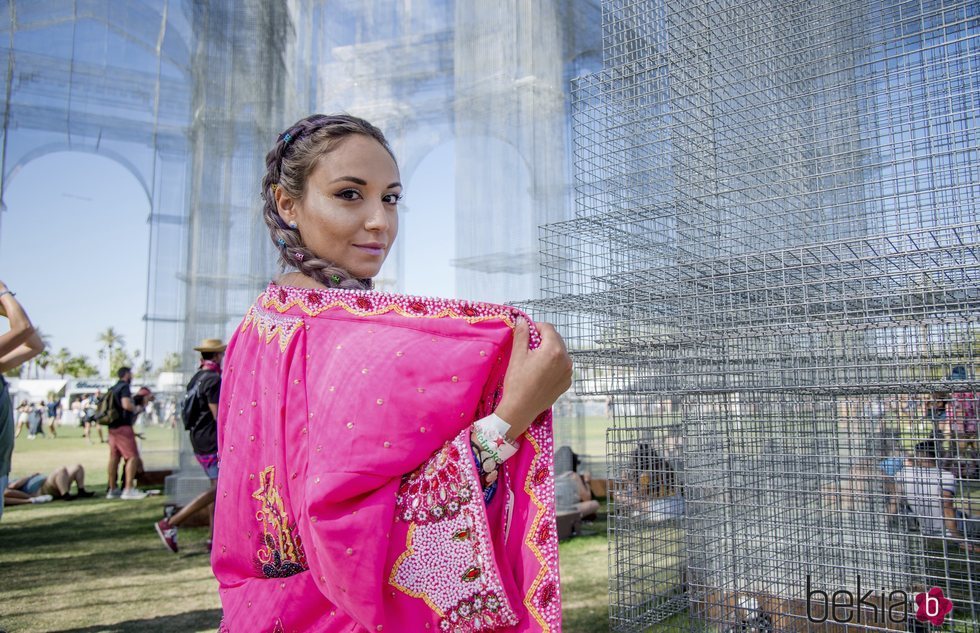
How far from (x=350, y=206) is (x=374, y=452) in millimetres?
348

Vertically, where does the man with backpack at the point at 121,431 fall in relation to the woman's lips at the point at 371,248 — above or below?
below

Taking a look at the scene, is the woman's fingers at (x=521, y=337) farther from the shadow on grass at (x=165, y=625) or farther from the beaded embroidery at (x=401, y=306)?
the shadow on grass at (x=165, y=625)

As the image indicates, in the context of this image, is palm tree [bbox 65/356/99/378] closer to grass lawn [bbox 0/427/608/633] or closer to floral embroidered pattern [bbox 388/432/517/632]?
grass lawn [bbox 0/427/608/633]

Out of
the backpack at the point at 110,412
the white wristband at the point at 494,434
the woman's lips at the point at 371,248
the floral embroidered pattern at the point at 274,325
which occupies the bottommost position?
the backpack at the point at 110,412

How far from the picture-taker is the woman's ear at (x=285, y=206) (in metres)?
0.95

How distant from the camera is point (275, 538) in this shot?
0.83 meters

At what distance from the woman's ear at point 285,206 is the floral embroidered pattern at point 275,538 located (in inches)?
13.6

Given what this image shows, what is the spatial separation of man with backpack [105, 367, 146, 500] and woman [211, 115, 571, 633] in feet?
25.7

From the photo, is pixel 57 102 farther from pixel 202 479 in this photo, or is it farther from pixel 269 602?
pixel 269 602

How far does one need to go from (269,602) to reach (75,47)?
8786mm

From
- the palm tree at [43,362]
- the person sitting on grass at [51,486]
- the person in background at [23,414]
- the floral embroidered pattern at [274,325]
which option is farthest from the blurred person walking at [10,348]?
the palm tree at [43,362]

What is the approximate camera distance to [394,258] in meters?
7.17

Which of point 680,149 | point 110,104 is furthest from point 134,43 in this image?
point 680,149

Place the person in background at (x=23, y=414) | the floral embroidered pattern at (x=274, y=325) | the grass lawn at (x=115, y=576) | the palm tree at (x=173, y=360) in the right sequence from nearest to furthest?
1. the floral embroidered pattern at (x=274, y=325)
2. the grass lawn at (x=115, y=576)
3. the palm tree at (x=173, y=360)
4. the person in background at (x=23, y=414)
